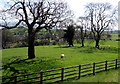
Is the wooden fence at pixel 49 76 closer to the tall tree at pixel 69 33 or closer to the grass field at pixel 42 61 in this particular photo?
the grass field at pixel 42 61

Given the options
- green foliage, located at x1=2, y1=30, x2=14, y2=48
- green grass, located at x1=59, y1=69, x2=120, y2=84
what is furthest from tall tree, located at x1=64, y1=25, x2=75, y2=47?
green grass, located at x1=59, y1=69, x2=120, y2=84

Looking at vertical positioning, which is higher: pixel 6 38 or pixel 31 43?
pixel 6 38

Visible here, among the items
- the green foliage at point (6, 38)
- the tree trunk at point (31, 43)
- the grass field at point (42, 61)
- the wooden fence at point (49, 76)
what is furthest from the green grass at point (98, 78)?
the green foliage at point (6, 38)

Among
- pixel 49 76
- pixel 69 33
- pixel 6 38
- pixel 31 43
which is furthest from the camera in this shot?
pixel 69 33

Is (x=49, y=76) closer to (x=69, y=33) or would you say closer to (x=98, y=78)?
(x=98, y=78)

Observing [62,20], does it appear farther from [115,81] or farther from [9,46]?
[9,46]

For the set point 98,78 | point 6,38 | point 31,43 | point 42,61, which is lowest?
point 98,78

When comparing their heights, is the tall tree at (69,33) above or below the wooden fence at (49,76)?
above

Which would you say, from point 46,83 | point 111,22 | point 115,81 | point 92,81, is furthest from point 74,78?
point 111,22

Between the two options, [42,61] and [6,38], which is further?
[6,38]

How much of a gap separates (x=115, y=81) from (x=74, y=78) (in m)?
3.84

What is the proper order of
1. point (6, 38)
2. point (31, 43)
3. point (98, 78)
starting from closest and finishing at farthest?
1. point (98, 78)
2. point (31, 43)
3. point (6, 38)

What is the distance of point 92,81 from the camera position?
12.0 metres

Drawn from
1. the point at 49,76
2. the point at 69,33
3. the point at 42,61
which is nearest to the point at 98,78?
the point at 49,76
